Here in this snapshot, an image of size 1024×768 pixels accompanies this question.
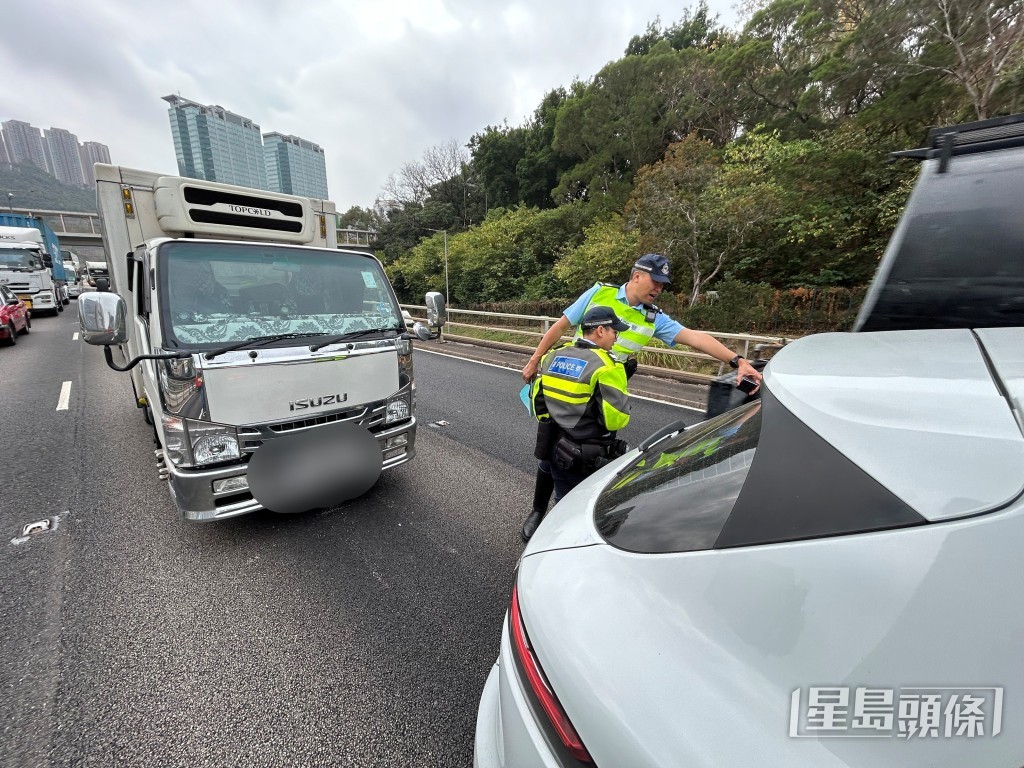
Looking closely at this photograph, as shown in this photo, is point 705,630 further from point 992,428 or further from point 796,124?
point 796,124

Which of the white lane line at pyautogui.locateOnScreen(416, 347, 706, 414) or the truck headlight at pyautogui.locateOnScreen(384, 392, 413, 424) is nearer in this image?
the truck headlight at pyautogui.locateOnScreen(384, 392, 413, 424)

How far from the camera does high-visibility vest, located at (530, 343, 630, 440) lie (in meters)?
2.26

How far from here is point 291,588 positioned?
2580mm

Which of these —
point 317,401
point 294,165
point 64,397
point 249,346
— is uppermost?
point 294,165

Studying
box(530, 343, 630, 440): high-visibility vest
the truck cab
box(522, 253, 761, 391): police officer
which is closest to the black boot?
box(530, 343, 630, 440): high-visibility vest

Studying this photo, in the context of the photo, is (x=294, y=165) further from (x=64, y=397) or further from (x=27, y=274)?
(x=64, y=397)

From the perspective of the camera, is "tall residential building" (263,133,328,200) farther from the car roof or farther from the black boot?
the car roof

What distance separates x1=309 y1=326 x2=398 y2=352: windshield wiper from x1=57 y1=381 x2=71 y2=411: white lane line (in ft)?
18.0

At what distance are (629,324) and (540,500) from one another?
140 cm

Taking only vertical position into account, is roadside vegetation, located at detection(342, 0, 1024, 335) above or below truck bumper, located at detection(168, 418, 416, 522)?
above

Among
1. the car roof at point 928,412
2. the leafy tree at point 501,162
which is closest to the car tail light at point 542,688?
the car roof at point 928,412

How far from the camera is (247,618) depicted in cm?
235

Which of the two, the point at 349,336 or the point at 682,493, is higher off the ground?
the point at 349,336

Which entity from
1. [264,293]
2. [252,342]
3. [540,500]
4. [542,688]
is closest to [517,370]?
[540,500]
